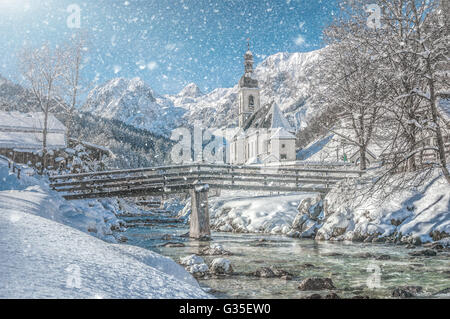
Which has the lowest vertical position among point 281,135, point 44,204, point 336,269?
point 336,269

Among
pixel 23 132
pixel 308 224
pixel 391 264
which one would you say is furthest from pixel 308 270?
pixel 23 132

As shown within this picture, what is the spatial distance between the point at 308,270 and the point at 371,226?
26.4ft

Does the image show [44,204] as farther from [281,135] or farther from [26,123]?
[281,135]

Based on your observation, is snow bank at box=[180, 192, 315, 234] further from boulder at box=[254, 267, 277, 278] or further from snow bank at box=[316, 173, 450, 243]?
boulder at box=[254, 267, 277, 278]

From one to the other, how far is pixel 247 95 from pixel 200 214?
5535 cm

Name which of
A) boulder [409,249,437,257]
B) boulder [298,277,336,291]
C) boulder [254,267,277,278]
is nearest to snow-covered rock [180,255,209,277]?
boulder [254,267,277,278]

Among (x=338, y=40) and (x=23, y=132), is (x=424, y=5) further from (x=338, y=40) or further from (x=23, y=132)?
(x=23, y=132)

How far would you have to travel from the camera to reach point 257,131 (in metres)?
58.5

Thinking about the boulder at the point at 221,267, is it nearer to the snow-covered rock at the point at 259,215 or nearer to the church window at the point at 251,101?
the snow-covered rock at the point at 259,215

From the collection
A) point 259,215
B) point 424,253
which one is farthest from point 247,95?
point 424,253

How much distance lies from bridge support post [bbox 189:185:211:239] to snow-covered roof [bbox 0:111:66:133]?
1979cm

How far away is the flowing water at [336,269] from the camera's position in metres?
7.45

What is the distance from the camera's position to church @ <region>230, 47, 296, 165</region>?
51.0 m
